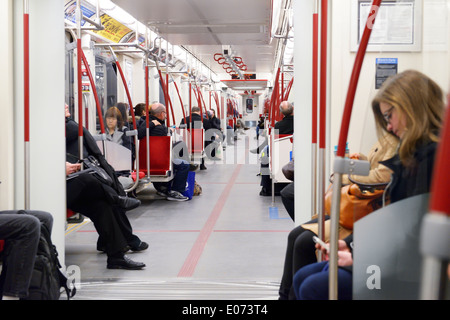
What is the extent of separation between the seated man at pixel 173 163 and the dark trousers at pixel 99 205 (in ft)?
9.78

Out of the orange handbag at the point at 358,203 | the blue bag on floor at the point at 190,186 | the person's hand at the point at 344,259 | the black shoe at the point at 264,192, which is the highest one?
the orange handbag at the point at 358,203

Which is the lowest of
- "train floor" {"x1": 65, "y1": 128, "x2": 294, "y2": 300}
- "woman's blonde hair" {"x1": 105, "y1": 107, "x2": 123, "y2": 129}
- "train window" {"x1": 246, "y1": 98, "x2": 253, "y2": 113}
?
"train floor" {"x1": 65, "y1": 128, "x2": 294, "y2": 300}

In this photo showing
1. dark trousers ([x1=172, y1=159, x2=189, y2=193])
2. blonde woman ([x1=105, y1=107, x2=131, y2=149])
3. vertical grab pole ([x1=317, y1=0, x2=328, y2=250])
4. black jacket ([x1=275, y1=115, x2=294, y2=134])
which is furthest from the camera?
dark trousers ([x1=172, y1=159, x2=189, y2=193])

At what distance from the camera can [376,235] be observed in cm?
155

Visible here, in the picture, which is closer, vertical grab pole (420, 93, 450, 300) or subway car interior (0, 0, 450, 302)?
vertical grab pole (420, 93, 450, 300)

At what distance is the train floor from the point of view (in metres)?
3.79

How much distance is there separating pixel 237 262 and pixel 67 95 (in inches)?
142

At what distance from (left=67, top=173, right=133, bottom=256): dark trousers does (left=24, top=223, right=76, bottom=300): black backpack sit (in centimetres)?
129

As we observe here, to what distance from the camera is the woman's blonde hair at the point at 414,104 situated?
4.10 feet

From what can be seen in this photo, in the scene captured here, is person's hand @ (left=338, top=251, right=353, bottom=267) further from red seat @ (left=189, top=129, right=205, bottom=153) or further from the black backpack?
red seat @ (left=189, top=129, right=205, bottom=153)

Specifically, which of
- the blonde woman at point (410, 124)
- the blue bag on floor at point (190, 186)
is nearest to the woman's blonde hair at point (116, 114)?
the blue bag on floor at point (190, 186)

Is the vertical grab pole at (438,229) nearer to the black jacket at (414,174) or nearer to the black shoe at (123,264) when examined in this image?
the black jacket at (414,174)

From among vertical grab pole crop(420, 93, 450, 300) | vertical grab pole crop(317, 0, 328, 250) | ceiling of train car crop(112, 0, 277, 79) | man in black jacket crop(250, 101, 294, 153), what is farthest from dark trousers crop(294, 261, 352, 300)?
man in black jacket crop(250, 101, 294, 153)
